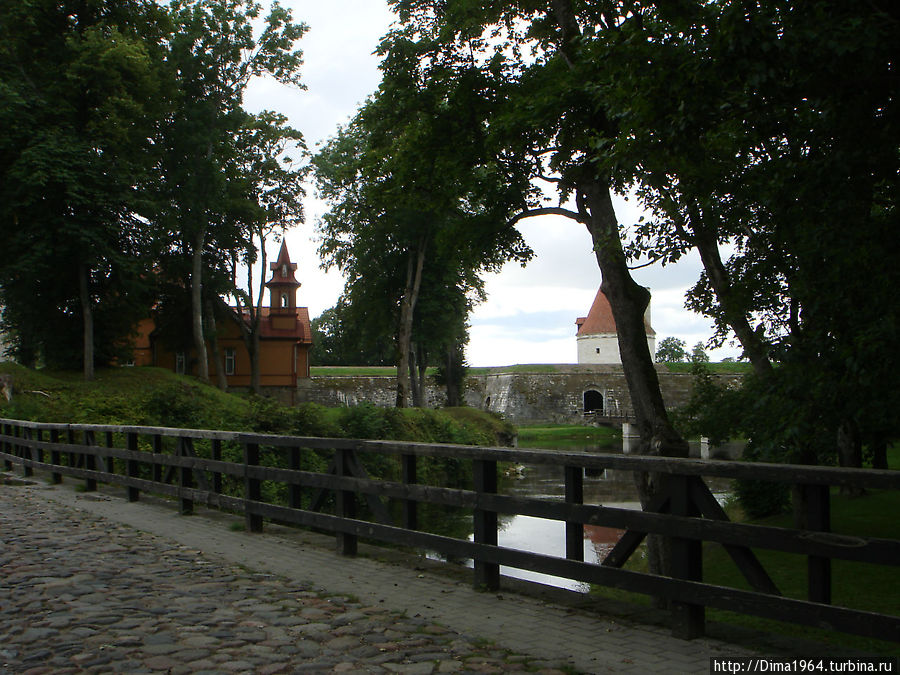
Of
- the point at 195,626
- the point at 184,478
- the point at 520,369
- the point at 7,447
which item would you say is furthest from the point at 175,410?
the point at 520,369

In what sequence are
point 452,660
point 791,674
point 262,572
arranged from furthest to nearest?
1. point 262,572
2. point 452,660
3. point 791,674

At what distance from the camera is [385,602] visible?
599 centimetres

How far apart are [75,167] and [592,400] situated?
5226cm

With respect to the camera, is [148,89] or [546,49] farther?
[148,89]

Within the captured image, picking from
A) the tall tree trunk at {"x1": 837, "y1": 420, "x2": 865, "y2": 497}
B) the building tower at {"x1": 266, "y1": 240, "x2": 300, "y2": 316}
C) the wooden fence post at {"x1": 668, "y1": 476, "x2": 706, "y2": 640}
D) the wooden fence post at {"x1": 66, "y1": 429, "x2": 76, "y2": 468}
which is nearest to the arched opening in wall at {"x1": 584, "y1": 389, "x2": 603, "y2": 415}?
the building tower at {"x1": 266, "y1": 240, "x2": 300, "y2": 316}

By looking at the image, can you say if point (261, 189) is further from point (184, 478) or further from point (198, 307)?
point (184, 478)

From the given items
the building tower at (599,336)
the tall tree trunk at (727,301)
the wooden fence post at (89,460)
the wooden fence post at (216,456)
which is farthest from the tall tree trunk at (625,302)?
the building tower at (599,336)

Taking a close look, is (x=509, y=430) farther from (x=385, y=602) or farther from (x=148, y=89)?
(x=385, y=602)

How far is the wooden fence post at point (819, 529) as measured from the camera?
13.9 ft

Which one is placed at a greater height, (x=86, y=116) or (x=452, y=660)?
(x=86, y=116)

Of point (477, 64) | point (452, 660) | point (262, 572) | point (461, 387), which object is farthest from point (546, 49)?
point (461, 387)

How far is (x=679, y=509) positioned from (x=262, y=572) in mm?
3847

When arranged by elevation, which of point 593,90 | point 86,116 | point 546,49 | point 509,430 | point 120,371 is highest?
point 86,116

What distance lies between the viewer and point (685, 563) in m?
4.86
